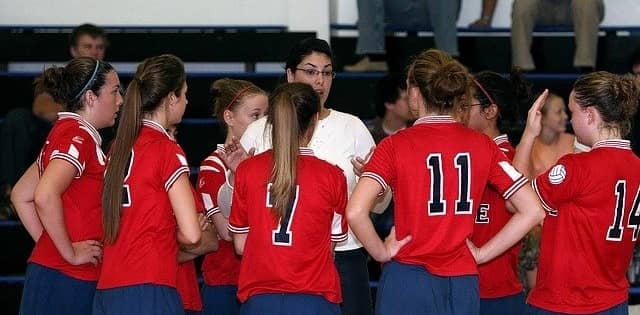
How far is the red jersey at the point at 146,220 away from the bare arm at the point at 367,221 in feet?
2.22

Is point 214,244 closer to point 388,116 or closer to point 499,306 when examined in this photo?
point 499,306

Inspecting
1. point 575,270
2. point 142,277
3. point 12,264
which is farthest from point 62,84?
point 12,264

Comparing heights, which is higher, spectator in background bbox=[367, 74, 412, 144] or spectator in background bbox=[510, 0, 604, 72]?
spectator in background bbox=[510, 0, 604, 72]

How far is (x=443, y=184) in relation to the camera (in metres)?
4.50

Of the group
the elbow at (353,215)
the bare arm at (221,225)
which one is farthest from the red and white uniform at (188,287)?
the elbow at (353,215)

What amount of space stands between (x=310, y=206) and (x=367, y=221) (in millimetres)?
224

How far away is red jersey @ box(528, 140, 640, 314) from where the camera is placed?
15.3 ft

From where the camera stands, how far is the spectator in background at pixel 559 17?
884 cm

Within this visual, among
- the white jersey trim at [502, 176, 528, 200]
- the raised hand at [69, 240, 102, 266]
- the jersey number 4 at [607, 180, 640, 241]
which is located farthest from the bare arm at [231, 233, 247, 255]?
the jersey number 4 at [607, 180, 640, 241]

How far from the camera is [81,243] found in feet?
16.0

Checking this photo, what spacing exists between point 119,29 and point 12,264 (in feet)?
7.65

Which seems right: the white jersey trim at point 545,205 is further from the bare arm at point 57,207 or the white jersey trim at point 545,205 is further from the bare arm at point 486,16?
the bare arm at point 486,16

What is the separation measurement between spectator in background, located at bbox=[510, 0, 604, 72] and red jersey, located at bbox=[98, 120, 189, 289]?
15.4 feet

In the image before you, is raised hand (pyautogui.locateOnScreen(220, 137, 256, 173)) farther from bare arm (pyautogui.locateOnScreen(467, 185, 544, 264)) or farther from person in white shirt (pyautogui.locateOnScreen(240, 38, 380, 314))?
bare arm (pyautogui.locateOnScreen(467, 185, 544, 264))
